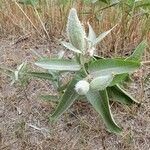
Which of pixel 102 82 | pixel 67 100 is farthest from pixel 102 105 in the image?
pixel 102 82

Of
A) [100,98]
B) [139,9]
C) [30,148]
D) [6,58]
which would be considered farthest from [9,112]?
[139,9]

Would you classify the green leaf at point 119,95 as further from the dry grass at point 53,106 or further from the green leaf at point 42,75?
the green leaf at point 42,75

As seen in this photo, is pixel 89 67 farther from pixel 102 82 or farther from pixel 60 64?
pixel 102 82

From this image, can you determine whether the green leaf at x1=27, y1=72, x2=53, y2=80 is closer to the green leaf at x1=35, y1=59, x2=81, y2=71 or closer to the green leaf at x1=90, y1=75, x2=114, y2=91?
the green leaf at x1=35, y1=59, x2=81, y2=71

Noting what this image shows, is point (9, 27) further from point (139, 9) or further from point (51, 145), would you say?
point (51, 145)

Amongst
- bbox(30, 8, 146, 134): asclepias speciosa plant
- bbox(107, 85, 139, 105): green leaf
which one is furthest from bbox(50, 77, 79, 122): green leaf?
bbox(107, 85, 139, 105): green leaf
